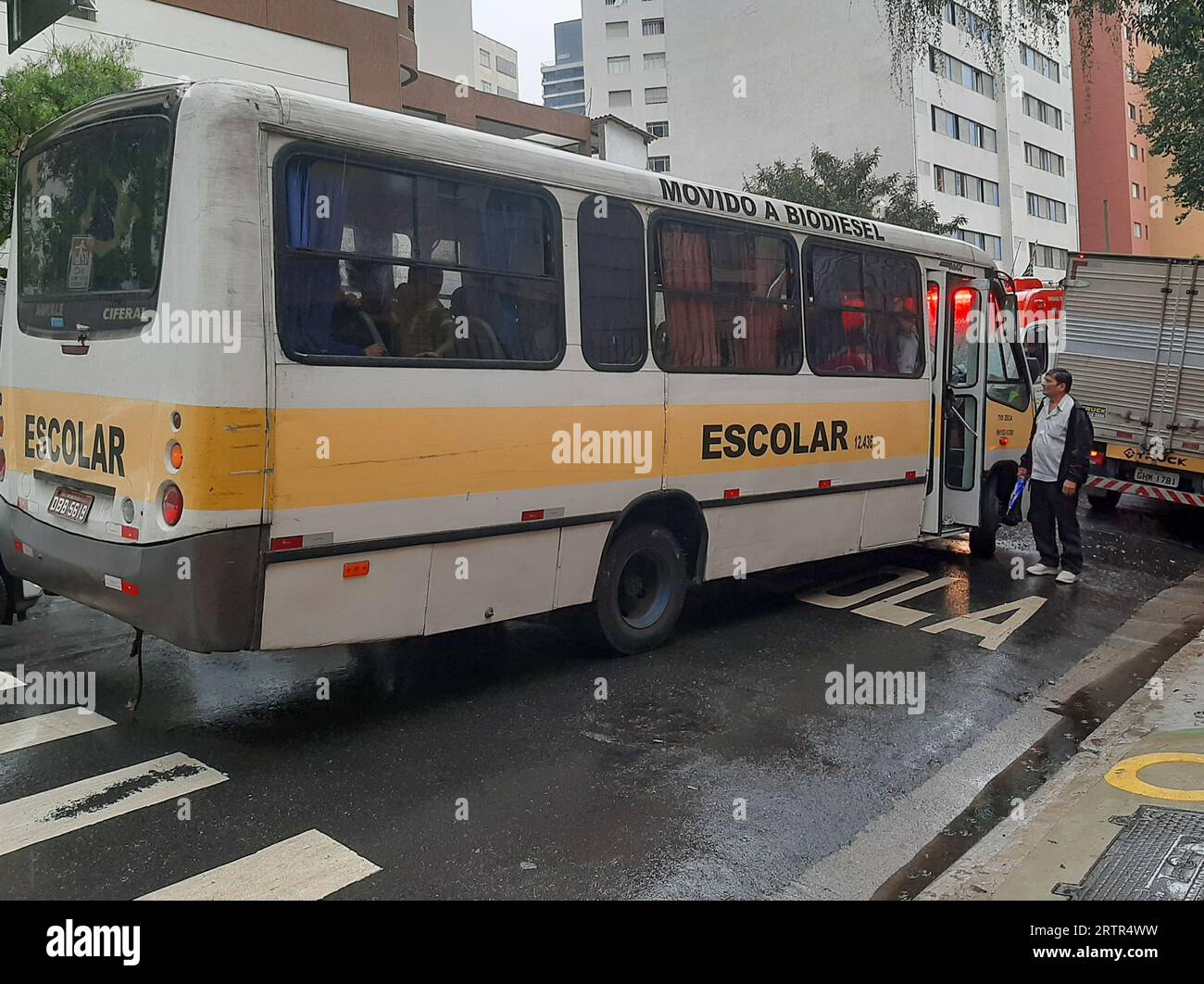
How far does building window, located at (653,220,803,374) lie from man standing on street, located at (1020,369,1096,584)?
3.02 m

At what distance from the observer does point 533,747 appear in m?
5.30

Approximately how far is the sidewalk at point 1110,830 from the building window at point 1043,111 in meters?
54.7

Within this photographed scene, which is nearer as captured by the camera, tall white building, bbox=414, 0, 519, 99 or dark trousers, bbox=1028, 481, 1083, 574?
dark trousers, bbox=1028, 481, 1083, 574

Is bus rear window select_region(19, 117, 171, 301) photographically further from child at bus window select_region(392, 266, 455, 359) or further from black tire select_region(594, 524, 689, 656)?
black tire select_region(594, 524, 689, 656)

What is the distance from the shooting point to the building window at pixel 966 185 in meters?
46.6

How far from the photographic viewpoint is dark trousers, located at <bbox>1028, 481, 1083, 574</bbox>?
30.7 feet

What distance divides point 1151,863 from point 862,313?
5197 mm

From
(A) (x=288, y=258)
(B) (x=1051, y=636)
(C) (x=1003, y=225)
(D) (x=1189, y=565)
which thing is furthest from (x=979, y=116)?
(A) (x=288, y=258)

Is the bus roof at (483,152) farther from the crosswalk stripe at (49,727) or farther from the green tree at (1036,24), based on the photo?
the crosswalk stripe at (49,727)

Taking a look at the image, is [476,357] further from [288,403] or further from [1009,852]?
[1009,852]

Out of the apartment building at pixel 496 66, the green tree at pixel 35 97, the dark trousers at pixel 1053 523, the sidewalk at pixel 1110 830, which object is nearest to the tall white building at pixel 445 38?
the green tree at pixel 35 97

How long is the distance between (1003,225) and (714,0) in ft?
59.6
